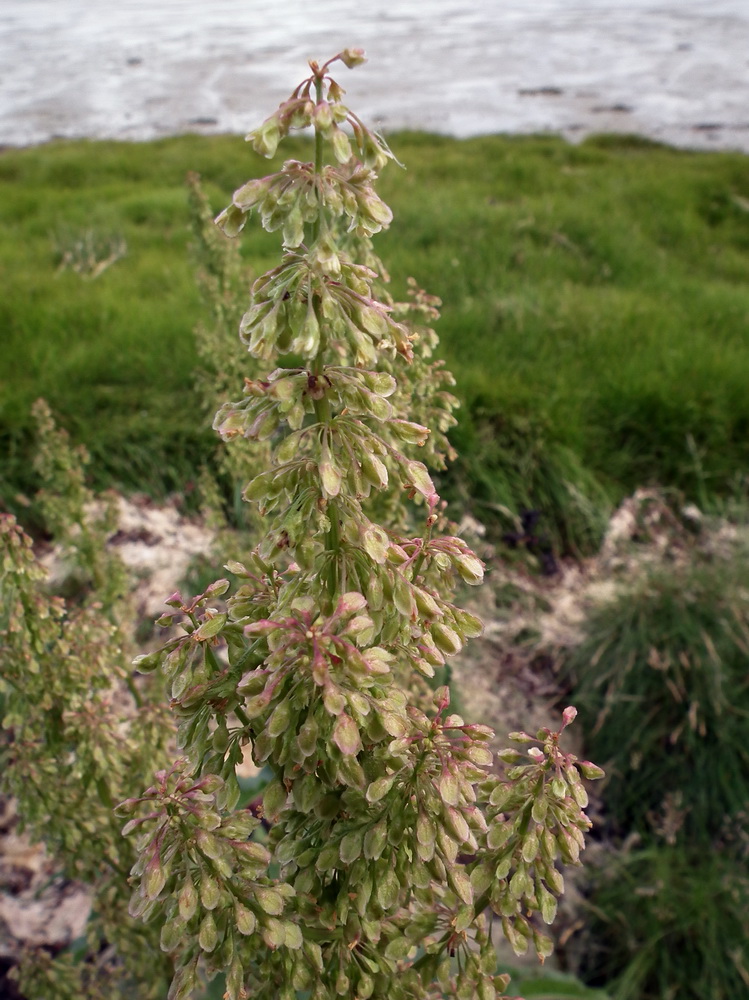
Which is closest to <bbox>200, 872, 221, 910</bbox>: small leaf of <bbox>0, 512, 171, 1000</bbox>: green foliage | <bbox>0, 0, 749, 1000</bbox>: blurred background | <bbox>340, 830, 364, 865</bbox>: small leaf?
<bbox>340, 830, 364, 865</bbox>: small leaf

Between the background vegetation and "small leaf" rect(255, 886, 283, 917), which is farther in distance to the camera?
the background vegetation

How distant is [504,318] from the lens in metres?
5.07

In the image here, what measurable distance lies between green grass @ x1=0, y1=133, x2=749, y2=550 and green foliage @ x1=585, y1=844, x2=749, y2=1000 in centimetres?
165

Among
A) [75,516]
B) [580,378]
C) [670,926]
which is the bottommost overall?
[670,926]

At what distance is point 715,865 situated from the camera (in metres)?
Result: 2.76

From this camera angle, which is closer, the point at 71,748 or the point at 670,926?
the point at 71,748

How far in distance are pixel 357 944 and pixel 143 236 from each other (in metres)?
6.08

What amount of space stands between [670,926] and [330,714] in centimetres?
226

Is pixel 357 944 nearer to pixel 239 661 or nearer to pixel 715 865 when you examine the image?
pixel 239 661

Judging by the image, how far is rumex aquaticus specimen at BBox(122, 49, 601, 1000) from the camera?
3.05 feet

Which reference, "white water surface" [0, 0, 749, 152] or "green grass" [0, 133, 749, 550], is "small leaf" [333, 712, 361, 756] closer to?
"green grass" [0, 133, 749, 550]

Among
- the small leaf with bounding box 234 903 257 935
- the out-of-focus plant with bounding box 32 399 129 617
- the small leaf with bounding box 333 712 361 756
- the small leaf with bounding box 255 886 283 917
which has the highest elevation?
the small leaf with bounding box 333 712 361 756

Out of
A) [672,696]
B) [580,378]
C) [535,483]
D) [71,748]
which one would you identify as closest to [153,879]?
[71,748]

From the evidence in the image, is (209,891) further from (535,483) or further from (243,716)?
(535,483)
